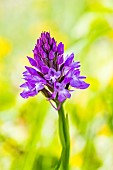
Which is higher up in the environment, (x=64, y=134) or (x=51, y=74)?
(x=51, y=74)

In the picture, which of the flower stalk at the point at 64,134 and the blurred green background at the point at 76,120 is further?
the blurred green background at the point at 76,120

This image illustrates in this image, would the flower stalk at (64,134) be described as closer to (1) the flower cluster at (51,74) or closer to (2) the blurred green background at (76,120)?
(1) the flower cluster at (51,74)

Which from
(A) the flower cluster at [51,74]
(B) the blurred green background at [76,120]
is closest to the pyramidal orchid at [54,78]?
(A) the flower cluster at [51,74]

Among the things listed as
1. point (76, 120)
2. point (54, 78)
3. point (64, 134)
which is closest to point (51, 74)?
point (54, 78)

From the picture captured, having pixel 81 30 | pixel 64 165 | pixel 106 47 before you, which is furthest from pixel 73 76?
pixel 106 47

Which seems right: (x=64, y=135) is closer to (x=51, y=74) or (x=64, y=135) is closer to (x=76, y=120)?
(x=51, y=74)

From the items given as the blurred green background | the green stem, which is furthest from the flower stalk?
the blurred green background

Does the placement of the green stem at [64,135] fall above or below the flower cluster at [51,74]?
below

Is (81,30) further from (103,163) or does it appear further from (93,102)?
(103,163)
